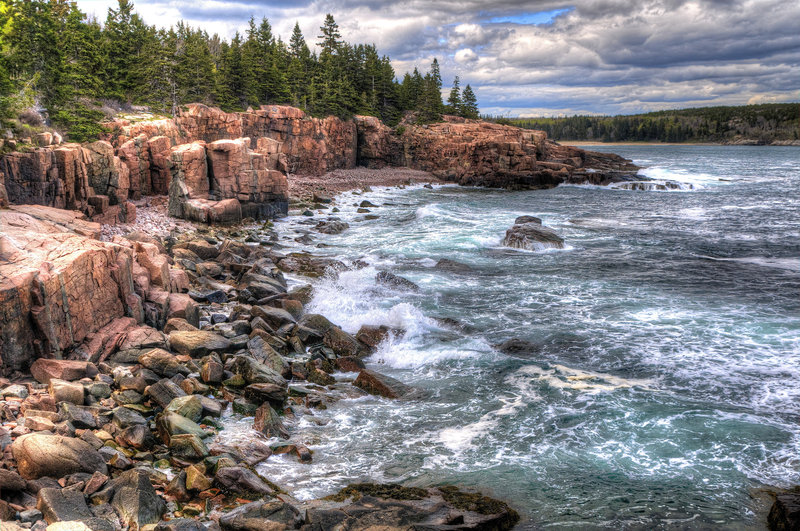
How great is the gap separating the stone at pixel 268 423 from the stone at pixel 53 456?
10.3ft

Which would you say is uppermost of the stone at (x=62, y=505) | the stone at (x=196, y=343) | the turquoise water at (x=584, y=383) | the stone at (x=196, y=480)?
the stone at (x=196, y=343)

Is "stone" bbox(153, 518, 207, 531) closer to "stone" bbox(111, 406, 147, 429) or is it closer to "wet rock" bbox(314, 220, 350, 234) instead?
"stone" bbox(111, 406, 147, 429)

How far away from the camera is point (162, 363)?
12.7 metres

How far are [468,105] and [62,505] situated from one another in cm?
10266

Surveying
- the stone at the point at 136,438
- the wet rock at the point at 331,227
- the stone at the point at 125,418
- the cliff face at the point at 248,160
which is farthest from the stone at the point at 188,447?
the wet rock at the point at 331,227

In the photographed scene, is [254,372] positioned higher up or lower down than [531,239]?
lower down

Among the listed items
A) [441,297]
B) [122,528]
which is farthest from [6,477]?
[441,297]

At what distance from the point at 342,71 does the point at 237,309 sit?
254 ft

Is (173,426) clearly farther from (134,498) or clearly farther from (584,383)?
(584,383)

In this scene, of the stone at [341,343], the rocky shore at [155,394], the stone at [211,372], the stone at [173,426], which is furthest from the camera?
the stone at [341,343]

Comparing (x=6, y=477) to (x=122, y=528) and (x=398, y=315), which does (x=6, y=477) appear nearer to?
(x=122, y=528)

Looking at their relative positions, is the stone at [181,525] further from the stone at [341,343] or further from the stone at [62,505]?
the stone at [341,343]

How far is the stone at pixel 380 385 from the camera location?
13773 millimetres

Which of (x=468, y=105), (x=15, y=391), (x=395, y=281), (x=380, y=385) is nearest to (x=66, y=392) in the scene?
(x=15, y=391)
